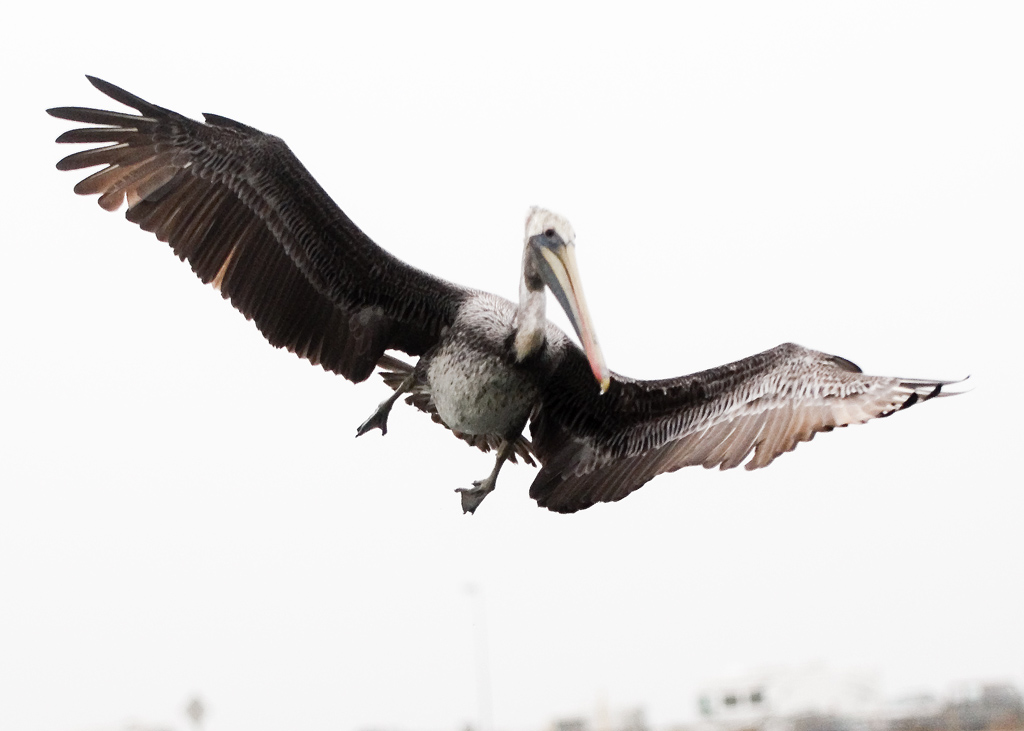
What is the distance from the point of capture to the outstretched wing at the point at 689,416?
484 inches

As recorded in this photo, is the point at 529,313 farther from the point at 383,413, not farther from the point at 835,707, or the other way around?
the point at 835,707

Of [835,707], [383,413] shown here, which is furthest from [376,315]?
[835,707]

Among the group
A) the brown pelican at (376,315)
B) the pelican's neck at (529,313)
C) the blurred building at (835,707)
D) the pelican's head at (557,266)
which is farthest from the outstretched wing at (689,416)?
the blurred building at (835,707)

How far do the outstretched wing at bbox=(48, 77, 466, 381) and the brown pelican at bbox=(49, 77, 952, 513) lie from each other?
11 mm

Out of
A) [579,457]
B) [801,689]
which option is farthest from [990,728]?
[579,457]

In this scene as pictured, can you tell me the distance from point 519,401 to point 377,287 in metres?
1.51

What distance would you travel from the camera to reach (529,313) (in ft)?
41.7

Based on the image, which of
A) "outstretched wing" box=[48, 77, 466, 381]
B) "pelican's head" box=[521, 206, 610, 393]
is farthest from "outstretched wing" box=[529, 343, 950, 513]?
"outstretched wing" box=[48, 77, 466, 381]

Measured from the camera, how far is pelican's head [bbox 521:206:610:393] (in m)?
12.3

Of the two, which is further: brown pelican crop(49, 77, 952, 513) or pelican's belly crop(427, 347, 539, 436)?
brown pelican crop(49, 77, 952, 513)

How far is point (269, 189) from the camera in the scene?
1337cm

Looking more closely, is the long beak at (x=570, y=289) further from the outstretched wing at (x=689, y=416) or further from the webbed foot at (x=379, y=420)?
the webbed foot at (x=379, y=420)

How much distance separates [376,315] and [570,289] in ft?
6.13

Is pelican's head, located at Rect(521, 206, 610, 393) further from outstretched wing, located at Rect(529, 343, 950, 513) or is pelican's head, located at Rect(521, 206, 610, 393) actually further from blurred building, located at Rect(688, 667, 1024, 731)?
blurred building, located at Rect(688, 667, 1024, 731)
